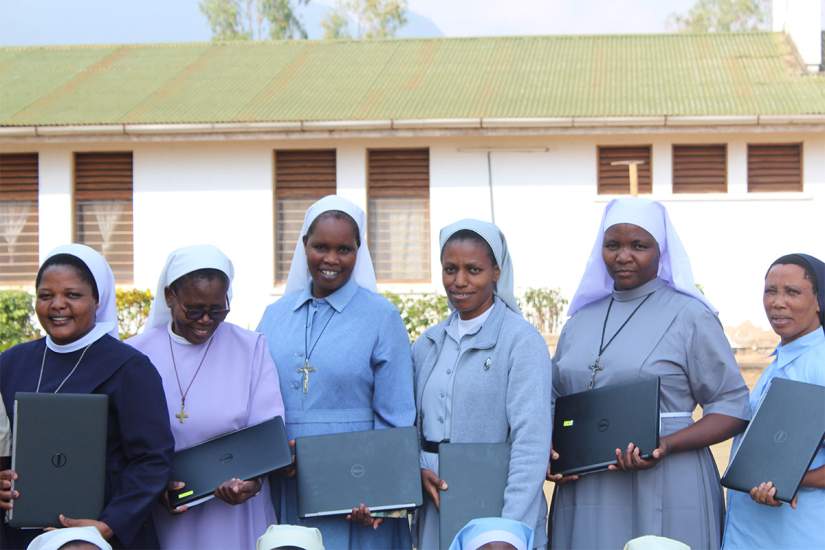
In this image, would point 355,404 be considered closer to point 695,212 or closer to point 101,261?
point 101,261

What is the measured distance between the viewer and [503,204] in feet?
53.6

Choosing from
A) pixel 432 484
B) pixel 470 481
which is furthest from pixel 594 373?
pixel 432 484

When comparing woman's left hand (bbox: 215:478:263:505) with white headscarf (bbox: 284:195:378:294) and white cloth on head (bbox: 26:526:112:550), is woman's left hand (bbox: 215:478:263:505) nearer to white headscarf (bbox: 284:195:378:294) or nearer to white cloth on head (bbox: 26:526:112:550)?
white cloth on head (bbox: 26:526:112:550)

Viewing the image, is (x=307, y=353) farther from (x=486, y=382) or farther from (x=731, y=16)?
(x=731, y=16)

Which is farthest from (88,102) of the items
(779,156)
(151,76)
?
(779,156)

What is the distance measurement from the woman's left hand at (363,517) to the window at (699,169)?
13.0 meters

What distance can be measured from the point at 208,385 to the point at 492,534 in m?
1.26

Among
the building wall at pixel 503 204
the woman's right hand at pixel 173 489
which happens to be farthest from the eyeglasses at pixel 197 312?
the building wall at pixel 503 204

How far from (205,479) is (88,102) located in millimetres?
14983

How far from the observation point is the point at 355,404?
13.6ft

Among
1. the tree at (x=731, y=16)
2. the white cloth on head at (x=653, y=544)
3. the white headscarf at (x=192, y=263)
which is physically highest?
the tree at (x=731, y=16)

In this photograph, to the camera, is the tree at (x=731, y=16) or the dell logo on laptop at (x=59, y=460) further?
the tree at (x=731, y=16)

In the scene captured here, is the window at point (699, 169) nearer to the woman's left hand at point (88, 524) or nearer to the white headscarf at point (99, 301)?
the white headscarf at point (99, 301)

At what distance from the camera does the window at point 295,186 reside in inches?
659
